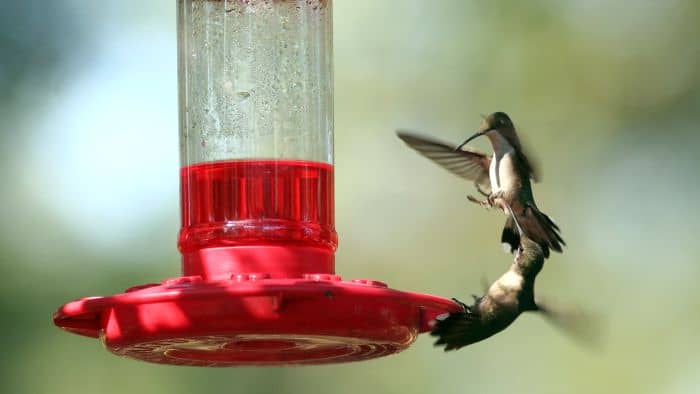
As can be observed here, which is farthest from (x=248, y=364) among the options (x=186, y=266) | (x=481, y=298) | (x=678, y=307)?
(x=678, y=307)

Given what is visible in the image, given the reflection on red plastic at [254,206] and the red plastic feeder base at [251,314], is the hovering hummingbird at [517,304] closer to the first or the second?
the reflection on red plastic at [254,206]

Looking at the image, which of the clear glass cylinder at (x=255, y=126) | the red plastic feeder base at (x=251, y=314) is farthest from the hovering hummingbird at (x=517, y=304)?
the red plastic feeder base at (x=251, y=314)

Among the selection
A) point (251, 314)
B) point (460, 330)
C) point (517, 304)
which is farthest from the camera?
point (517, 304)

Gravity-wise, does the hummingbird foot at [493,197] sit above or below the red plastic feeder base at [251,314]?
above

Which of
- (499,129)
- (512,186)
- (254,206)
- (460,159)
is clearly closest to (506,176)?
(512,186)

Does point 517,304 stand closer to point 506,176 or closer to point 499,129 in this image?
point 506,176

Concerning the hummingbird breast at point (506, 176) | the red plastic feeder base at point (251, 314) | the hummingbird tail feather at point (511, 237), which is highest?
the hummingbird breast at point (506, 176)

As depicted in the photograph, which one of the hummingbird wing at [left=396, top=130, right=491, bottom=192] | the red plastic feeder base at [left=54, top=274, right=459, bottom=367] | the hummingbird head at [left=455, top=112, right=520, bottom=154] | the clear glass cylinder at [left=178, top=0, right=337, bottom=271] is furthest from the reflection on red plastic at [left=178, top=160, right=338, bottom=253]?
the hummingbird wing at [left=396, top=130, right=491, bottom=192]

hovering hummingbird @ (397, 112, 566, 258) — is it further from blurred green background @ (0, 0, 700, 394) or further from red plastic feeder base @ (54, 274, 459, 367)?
blurred green background @ (0, 0, 700, 394)
